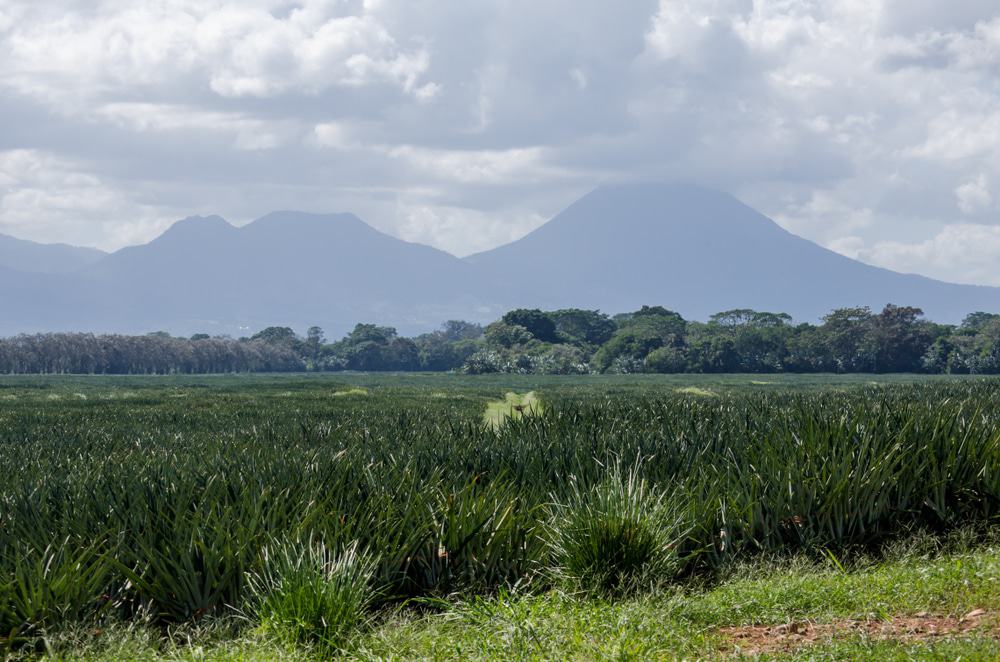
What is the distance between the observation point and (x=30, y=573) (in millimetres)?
7359

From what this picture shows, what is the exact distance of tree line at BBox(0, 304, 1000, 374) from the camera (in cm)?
12444

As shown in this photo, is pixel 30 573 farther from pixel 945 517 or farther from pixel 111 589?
pixel 945 517

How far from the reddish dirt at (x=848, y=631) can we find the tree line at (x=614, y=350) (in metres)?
125

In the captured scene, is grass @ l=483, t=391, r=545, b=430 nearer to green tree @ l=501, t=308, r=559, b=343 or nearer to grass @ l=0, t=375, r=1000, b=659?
grass @ l=0, t=375, r=1000, b=659

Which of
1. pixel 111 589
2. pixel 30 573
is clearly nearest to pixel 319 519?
pixel 111 589

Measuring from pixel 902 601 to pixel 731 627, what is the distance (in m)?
1.40

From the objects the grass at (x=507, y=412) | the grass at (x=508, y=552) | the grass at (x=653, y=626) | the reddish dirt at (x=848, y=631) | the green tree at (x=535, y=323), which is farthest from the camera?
the green tree at (x=535, y=323)

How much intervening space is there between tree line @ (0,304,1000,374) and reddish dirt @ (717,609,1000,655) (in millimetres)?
125389

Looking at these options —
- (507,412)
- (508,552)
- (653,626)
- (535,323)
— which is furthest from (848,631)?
(535,323)

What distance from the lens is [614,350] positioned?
475 feet

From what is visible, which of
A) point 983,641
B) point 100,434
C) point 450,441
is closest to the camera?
point 983,641

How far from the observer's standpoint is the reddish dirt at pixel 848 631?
6.41 meters


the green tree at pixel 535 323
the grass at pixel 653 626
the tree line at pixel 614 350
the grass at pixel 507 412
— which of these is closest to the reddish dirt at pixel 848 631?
the grass at pixel 653 626

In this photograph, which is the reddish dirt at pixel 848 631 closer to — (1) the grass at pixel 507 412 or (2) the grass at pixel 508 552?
(2) the grass at pixel 508 552
